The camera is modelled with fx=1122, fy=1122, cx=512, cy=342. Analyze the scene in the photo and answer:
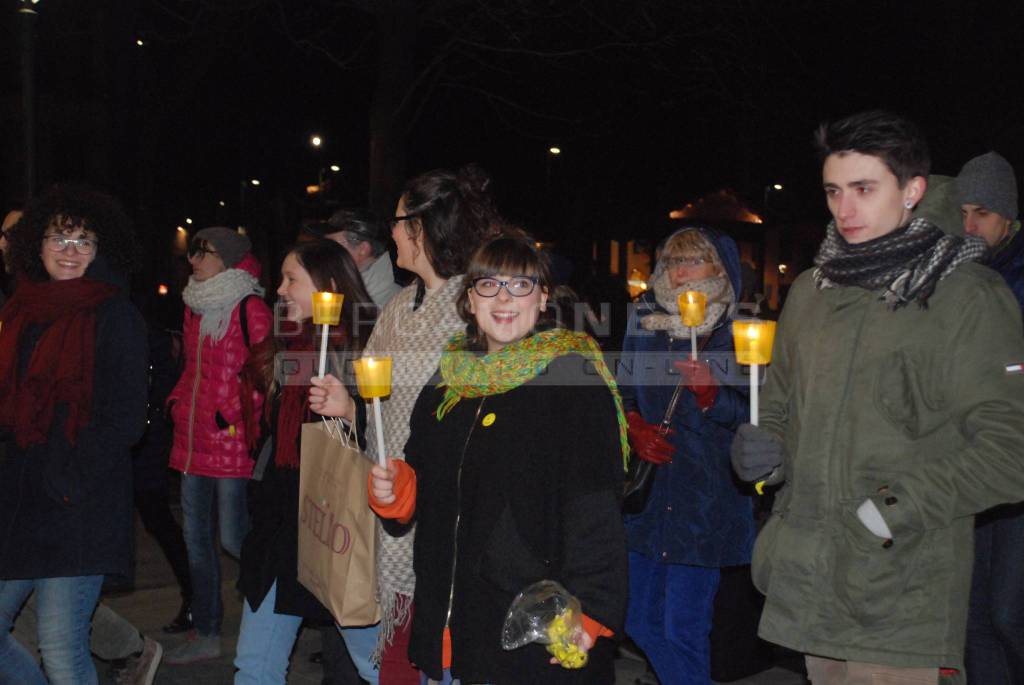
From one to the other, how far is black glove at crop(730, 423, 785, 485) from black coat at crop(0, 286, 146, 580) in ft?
8.04

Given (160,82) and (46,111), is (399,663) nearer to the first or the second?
(46,111)

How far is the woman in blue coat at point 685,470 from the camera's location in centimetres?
485

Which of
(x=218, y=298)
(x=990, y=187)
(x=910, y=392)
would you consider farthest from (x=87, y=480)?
(x=990, y=187)

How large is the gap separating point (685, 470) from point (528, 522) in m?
1.95

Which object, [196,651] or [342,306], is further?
[196,651]

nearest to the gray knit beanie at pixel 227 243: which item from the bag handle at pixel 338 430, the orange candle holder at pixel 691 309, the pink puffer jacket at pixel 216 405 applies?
the pink puffer jacket at pixel 216 405

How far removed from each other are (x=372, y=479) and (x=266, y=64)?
19.2 m

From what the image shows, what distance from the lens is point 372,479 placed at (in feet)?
11.4

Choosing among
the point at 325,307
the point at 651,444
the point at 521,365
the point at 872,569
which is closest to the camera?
the point at 872,569

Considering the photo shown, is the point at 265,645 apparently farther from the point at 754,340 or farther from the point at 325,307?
the point at 754,340

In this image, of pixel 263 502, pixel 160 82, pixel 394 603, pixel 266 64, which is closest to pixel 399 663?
pixel 394 603

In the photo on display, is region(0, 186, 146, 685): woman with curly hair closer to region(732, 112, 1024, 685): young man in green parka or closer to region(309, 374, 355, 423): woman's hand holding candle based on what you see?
region(309, 374, 355, 423): woman's hand holding candle

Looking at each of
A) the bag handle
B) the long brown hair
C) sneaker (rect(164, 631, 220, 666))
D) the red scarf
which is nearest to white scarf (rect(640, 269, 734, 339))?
the long brown hair

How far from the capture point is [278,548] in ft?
14.3
